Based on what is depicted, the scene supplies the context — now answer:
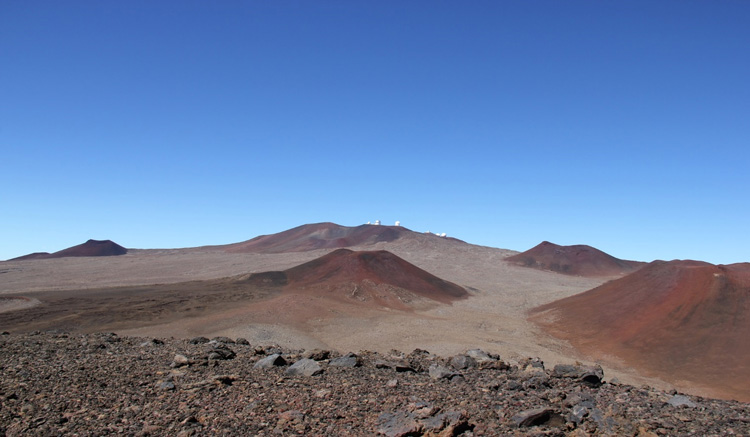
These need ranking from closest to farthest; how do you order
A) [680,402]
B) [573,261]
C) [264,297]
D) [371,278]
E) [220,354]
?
[680,402] → [220,354] → [264,297] → [371,278] → [573,261]

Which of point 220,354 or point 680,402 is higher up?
point 220,354

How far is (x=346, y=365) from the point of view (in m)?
9.38

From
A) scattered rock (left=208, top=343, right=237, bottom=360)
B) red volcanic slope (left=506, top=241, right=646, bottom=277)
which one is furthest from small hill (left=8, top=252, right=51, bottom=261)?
scattered rock (left=208, top=343, right=237, bottom=360)

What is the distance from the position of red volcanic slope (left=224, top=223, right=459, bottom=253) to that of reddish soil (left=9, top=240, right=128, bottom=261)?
1047 inches

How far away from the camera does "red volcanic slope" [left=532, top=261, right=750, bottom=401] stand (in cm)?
2142

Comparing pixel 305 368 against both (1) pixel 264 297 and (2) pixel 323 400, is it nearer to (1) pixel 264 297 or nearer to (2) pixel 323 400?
(2) pixel 323 400

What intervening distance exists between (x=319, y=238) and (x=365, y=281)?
7335 centimetres

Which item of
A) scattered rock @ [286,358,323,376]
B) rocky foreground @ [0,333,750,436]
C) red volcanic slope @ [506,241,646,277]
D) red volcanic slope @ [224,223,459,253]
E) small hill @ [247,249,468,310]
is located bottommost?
rocky foreground @ [0,333,750,436]

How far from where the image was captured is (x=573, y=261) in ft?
314

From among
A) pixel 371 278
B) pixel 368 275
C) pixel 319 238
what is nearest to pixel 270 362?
pixel 371 278

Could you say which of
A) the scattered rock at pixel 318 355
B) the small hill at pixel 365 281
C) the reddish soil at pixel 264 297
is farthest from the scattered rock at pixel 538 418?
the small hill at pixel 365 281

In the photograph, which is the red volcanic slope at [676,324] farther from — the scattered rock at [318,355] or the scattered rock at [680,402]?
the scattered rock at [318,355]

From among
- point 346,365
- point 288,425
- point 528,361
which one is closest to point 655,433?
point 288,425

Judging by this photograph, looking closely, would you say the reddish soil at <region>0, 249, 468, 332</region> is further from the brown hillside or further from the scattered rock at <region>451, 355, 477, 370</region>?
the scattered rock at <region>451, 355, 477, 370</region>
